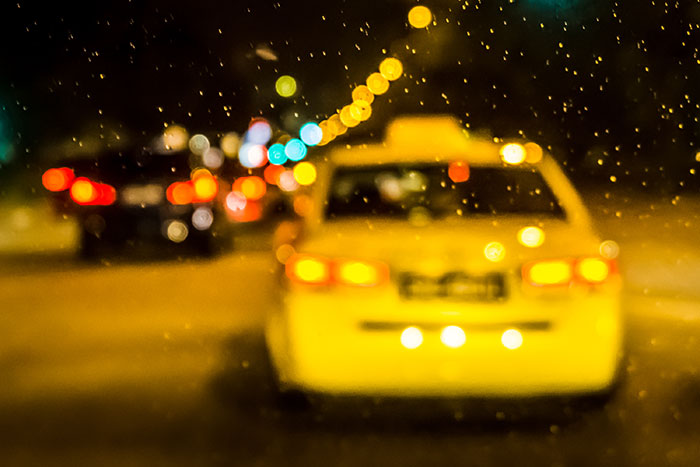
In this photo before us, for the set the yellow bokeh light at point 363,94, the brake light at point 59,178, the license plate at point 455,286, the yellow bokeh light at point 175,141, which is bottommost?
the license plate at point 455,286

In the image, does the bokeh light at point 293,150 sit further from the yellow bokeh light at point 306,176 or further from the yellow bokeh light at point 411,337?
the yellow bokeh light at point 411,337

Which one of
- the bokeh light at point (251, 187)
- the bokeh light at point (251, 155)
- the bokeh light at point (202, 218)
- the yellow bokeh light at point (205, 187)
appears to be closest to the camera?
the bokeh light at point (202, 218)

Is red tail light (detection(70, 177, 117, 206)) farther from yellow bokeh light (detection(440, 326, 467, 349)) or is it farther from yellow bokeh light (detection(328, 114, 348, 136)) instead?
yellow bokeh light (detection(328, 114, 348, 136))

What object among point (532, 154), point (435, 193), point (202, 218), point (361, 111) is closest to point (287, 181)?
point (202, 218)

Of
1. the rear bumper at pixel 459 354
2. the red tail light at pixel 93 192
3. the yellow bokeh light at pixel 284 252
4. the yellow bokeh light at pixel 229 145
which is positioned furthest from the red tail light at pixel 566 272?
the yellow bokeh light at pixel 229 145

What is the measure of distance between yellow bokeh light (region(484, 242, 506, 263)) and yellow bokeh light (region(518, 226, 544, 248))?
0.14 metres

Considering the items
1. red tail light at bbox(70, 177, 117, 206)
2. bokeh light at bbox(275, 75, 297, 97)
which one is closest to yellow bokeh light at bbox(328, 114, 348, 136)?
bokeh light at bbox(275, 75, 297, 97)

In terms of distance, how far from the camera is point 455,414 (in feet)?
24.5

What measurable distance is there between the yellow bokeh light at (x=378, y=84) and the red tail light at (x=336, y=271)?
60.1 m

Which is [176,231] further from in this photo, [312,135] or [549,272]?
[312,135]

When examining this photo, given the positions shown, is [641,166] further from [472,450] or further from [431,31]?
[472,450]

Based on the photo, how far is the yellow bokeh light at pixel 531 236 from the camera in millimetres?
6770

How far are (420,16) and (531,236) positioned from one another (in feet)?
128

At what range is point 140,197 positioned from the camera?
56.0ft
